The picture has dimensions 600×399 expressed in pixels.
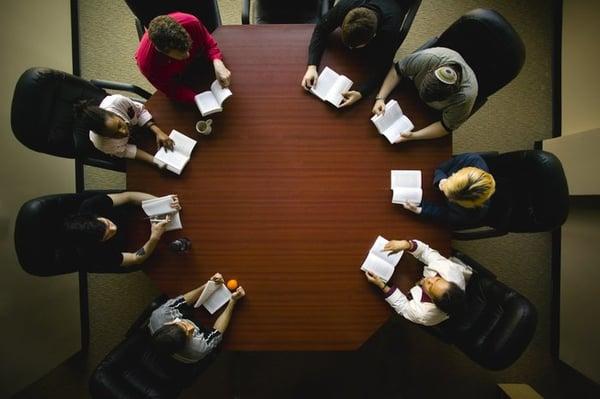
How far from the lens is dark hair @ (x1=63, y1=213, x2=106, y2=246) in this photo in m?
1.66

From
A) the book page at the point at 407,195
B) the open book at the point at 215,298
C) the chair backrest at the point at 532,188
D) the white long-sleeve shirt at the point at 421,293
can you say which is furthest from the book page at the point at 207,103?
the chair backrest at the point at 532,188

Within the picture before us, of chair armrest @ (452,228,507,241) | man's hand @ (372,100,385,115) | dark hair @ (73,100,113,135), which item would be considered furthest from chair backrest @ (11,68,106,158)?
chair armrest @ (452,228,507,241)

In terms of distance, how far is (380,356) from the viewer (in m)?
2.66

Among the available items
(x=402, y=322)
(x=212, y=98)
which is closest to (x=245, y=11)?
(x=212, y=98)

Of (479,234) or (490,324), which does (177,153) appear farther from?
(490,324)

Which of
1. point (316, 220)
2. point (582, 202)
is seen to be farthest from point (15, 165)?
point (582, 202)

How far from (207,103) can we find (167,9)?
717mm

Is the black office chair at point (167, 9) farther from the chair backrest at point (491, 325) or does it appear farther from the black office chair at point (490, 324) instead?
the chair backrest at point (491, 325)

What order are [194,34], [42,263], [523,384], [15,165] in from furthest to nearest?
[523,384], [15,165], [194,34], [42,263]

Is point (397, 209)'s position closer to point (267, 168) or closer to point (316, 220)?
point (316, 220)

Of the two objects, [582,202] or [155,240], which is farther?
[582,202]

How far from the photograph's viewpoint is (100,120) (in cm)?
167

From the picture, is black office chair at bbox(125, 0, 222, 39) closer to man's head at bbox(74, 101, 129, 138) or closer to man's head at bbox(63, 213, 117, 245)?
man's head at bbox(74, 101, 129, 138)

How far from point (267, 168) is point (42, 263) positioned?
122 centimetres
